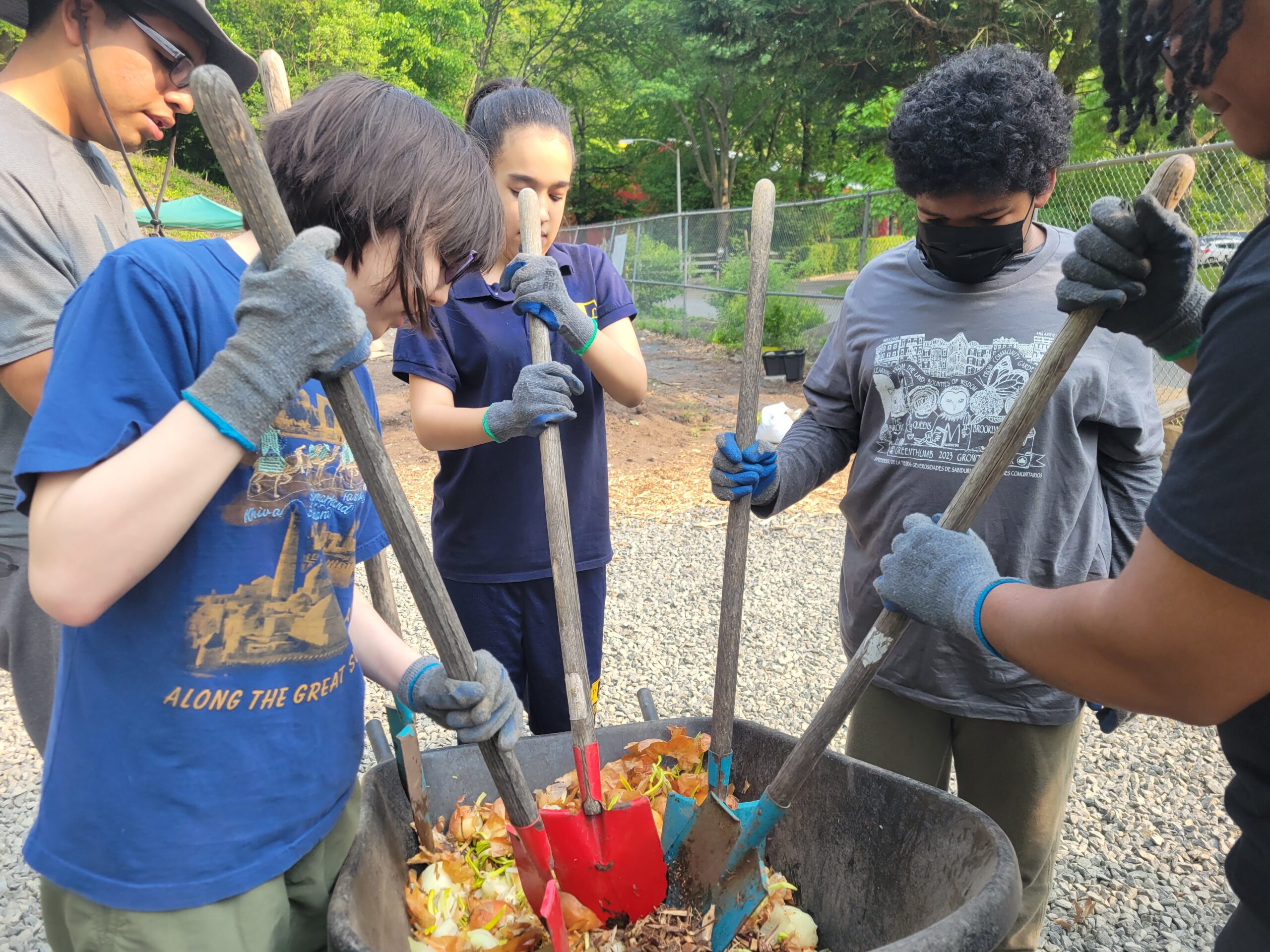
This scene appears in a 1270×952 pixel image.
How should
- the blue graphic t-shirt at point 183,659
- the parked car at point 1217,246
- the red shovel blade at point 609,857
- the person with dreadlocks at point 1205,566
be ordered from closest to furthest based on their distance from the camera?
the person with dreadlocks at point 1205,566, the blue graphic t-shirt at point 183,659, the red shovel blade at point 609,857, the parked car at point 1217,246

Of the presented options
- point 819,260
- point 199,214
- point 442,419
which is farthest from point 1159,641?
point 199,214

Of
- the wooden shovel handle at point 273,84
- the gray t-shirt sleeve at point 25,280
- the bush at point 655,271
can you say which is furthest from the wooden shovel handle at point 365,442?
the bush at point 655,271

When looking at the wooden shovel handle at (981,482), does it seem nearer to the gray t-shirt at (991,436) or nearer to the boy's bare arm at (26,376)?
the gray t-shirt at (991,436)

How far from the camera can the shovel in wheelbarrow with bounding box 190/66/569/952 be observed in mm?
900

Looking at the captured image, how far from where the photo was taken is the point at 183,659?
108cm

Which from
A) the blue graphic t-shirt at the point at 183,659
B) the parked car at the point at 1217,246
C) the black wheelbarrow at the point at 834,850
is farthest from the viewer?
the parked car at the point at 1217,246

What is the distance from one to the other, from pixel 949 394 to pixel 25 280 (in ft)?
6.09

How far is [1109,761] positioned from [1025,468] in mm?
2205

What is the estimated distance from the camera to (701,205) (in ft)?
121

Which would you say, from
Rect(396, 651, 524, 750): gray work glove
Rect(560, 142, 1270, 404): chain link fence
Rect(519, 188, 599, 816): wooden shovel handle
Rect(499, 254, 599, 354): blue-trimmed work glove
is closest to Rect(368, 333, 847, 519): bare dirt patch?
Rect(560, 142, 1270, 404): chain link fence

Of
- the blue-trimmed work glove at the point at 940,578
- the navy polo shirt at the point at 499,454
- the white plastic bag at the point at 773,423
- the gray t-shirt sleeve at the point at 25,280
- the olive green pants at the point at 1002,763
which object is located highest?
the gray t-shirt sleeve at the point at 25,280

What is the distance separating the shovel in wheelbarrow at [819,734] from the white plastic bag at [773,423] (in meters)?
3.18

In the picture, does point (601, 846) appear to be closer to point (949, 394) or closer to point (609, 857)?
point (609, 857)

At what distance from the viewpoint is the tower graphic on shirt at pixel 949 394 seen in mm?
1767
